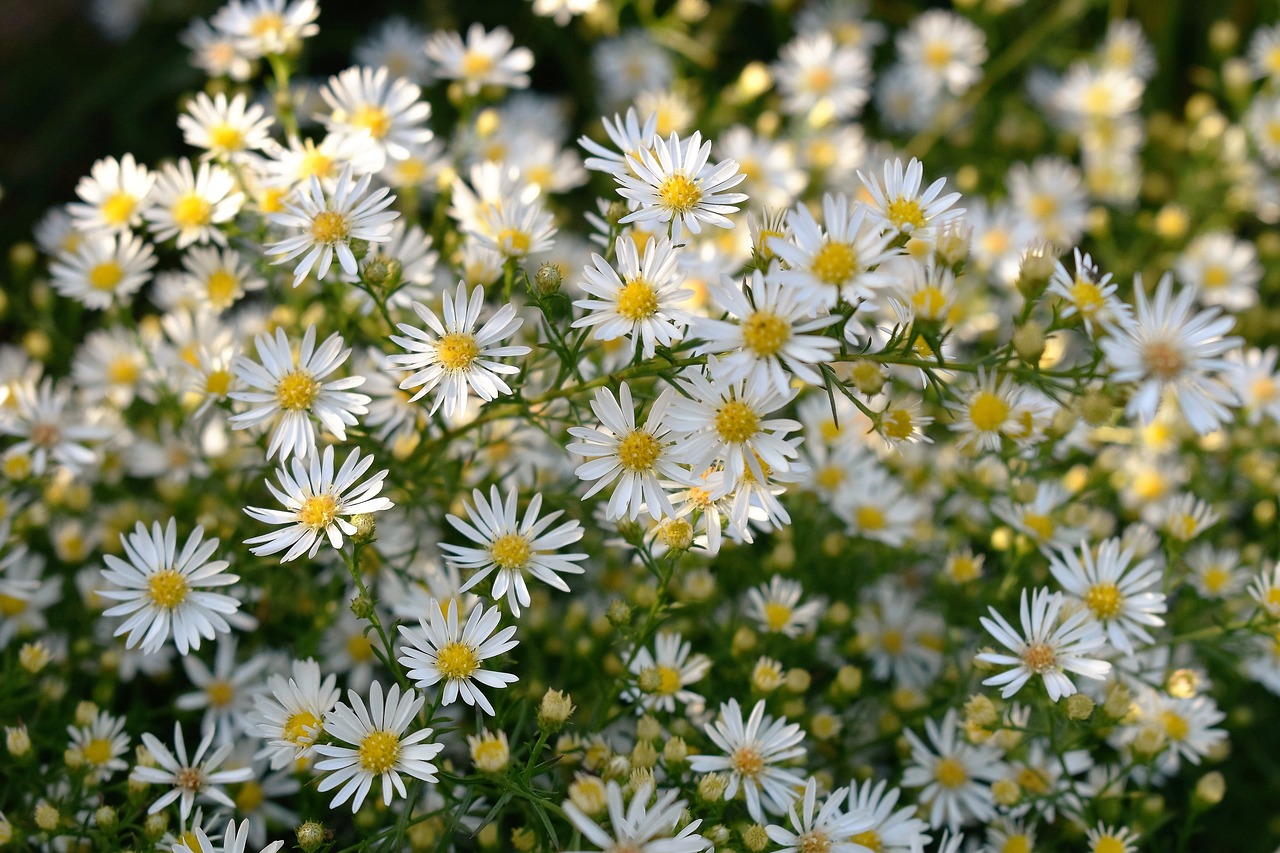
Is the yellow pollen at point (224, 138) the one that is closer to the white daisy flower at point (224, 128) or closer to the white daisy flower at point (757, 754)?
the white daisy flower at point (224, 128)

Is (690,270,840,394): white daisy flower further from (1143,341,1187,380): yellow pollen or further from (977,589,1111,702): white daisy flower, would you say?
(977,589,1111,702): white daisy flower

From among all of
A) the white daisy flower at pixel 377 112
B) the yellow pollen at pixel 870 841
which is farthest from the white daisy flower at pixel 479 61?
the yellow pollen at pixel 870 841

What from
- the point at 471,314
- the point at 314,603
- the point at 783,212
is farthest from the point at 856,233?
the point at 314,603

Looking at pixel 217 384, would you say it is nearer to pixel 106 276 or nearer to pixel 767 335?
pixel 106 276

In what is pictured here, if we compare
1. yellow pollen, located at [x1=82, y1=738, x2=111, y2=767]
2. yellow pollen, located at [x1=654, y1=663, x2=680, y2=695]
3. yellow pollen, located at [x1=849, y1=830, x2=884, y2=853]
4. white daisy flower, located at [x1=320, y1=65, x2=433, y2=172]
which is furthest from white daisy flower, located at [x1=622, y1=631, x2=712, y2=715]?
white daisy flower, located at [x1=320, y1=65, x2=433, y2=172]

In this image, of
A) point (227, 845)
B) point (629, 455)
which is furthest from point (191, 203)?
point (227, 845)

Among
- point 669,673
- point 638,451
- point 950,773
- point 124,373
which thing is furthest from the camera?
point 124,373

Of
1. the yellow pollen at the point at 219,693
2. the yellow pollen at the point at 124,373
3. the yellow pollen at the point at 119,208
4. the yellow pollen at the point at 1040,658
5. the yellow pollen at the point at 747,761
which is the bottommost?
the yellow pollen at the point at 747,761
